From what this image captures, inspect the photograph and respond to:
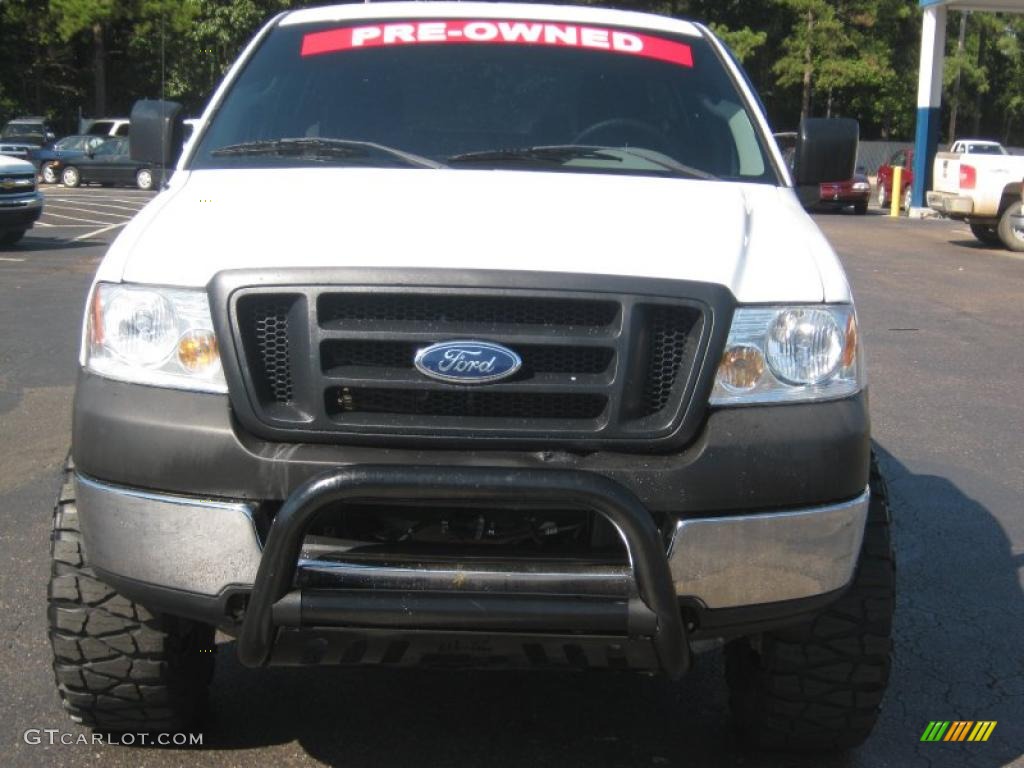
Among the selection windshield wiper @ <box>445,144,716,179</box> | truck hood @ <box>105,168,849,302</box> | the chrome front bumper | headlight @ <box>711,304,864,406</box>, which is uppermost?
windshield wiper @ <box>445,144,716,179</box>

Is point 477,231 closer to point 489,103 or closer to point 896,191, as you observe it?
point 489,103

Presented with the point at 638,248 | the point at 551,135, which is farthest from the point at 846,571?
the point at 551,135

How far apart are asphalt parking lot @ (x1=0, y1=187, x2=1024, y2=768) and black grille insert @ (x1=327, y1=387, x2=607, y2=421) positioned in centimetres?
108

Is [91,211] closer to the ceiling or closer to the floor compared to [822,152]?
closer to the floor

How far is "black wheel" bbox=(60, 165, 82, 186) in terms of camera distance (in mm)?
34438

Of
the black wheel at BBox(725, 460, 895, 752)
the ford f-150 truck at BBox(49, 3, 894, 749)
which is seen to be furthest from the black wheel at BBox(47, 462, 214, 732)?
the black wheel at BBox(725, 460, 895, 752)

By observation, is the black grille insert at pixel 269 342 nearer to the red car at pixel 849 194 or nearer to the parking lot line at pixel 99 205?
the parking lot line at pixel 99 205

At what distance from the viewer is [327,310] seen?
283cm

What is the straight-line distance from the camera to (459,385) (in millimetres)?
2816

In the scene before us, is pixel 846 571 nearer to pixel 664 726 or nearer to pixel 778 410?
pixel 778 410

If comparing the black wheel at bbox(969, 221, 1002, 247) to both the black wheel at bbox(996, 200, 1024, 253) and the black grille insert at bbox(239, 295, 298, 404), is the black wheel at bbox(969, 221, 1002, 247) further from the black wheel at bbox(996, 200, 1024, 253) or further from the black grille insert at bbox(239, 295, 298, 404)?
the black grille insert at bbox(239, 295, 298, 404)

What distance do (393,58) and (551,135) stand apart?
2.18 ft

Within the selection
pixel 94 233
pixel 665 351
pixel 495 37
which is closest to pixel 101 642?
pixel 665 351

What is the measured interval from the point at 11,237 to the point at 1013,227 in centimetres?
1471
